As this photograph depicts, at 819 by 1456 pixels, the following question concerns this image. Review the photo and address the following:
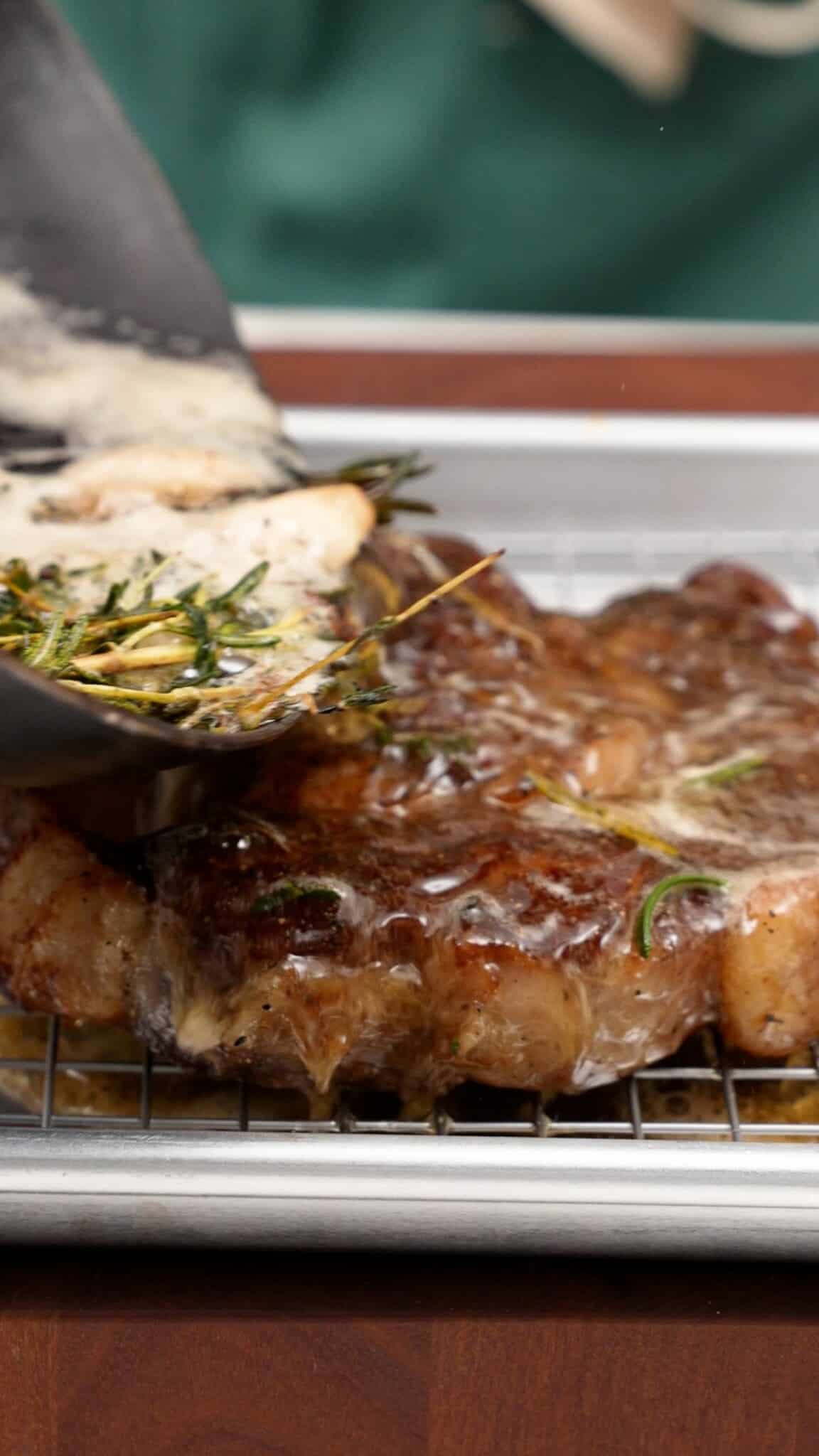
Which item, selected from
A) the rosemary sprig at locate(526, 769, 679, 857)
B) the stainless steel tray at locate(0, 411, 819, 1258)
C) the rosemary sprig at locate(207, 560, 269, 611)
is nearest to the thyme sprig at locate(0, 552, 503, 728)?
the rosemary sprig at locate(207, 560, 269, 611)

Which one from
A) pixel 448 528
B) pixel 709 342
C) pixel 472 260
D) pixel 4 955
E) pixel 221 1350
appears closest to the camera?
pixel 221 1350

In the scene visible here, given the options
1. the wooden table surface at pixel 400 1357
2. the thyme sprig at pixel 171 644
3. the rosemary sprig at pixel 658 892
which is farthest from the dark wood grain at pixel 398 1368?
the thyme sprig at pixel 171 644

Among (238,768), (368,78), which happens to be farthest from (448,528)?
(368,78)

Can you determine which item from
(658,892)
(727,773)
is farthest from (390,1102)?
(727,773)

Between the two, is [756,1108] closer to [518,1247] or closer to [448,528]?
[518,1247]

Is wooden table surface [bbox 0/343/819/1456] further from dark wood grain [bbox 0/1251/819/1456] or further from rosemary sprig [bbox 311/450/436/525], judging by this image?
rosemary sprig [bbox 311/450/436/525]
